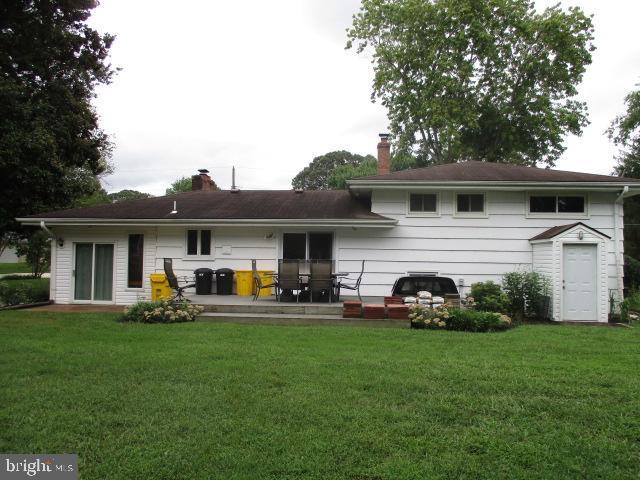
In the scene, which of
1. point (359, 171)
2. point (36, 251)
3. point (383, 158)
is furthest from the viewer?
point (359, 171)

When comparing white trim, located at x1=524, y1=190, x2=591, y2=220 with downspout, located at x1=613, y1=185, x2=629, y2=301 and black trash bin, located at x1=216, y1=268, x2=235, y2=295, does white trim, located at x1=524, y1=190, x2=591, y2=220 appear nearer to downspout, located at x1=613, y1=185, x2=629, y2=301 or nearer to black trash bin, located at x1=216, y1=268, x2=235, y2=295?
downspout, located at x1=613, y1=185, x2=629, y2=301

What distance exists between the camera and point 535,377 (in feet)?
18.5

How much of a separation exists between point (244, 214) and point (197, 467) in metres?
11.2

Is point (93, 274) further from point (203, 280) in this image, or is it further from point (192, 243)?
point (203, 280)

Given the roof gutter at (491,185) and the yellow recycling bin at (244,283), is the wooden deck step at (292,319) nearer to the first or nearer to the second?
the yellow recycling bin at (244,283)

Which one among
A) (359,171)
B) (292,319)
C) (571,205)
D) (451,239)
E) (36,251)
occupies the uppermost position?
(359,171)

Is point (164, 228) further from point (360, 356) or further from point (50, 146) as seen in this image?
point (360, 356)

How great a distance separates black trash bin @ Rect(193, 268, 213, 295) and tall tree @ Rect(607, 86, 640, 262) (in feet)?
64.5

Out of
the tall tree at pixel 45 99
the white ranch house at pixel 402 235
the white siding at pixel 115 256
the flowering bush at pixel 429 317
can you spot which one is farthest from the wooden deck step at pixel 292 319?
the tall tree at pixel 45 99

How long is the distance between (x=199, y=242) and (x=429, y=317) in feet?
25.2

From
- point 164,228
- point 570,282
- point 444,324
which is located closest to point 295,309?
point 444,324

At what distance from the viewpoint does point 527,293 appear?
461 inches

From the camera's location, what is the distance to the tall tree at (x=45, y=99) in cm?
1484
